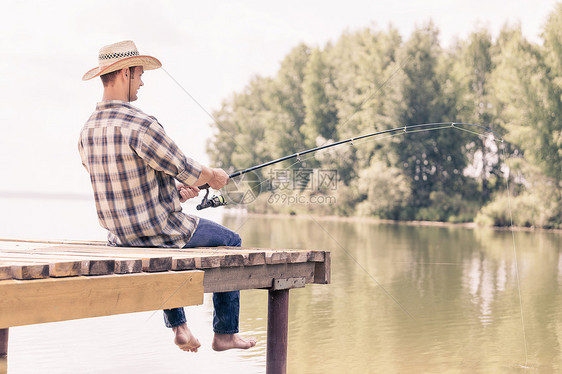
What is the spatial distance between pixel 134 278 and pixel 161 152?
76 cm

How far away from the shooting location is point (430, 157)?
36625mm

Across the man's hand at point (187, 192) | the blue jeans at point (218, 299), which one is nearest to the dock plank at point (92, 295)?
the blue jeans at point (218, 299)

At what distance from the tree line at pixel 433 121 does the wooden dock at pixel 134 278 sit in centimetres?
2485

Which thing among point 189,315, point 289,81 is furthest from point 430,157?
point 189,315

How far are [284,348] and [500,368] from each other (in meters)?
2.36

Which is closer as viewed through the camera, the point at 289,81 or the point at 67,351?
the point at 67,351

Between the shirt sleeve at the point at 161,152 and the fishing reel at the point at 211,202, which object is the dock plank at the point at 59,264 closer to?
the shirt sleeve at the point at 161,152

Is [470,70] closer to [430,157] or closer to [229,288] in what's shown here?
[430,157]

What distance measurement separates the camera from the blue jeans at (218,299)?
388 centimetres

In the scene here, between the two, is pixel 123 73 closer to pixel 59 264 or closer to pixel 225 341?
pixel 59 264

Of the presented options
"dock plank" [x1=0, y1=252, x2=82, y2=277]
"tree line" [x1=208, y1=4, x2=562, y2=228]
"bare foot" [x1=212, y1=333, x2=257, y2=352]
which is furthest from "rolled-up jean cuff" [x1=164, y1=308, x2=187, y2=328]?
"tree line" [x1=208, y1=4, x2=562, y2=228]

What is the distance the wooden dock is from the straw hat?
35.2 inches

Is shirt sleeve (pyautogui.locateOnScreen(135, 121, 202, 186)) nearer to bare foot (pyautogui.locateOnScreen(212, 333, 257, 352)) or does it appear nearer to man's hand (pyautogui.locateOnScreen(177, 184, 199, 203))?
man's hand (pyautogui.locateOnScreen(177, 184, 199, 203))

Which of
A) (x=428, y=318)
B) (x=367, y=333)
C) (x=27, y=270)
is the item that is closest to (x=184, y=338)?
(x=27, y=270)
